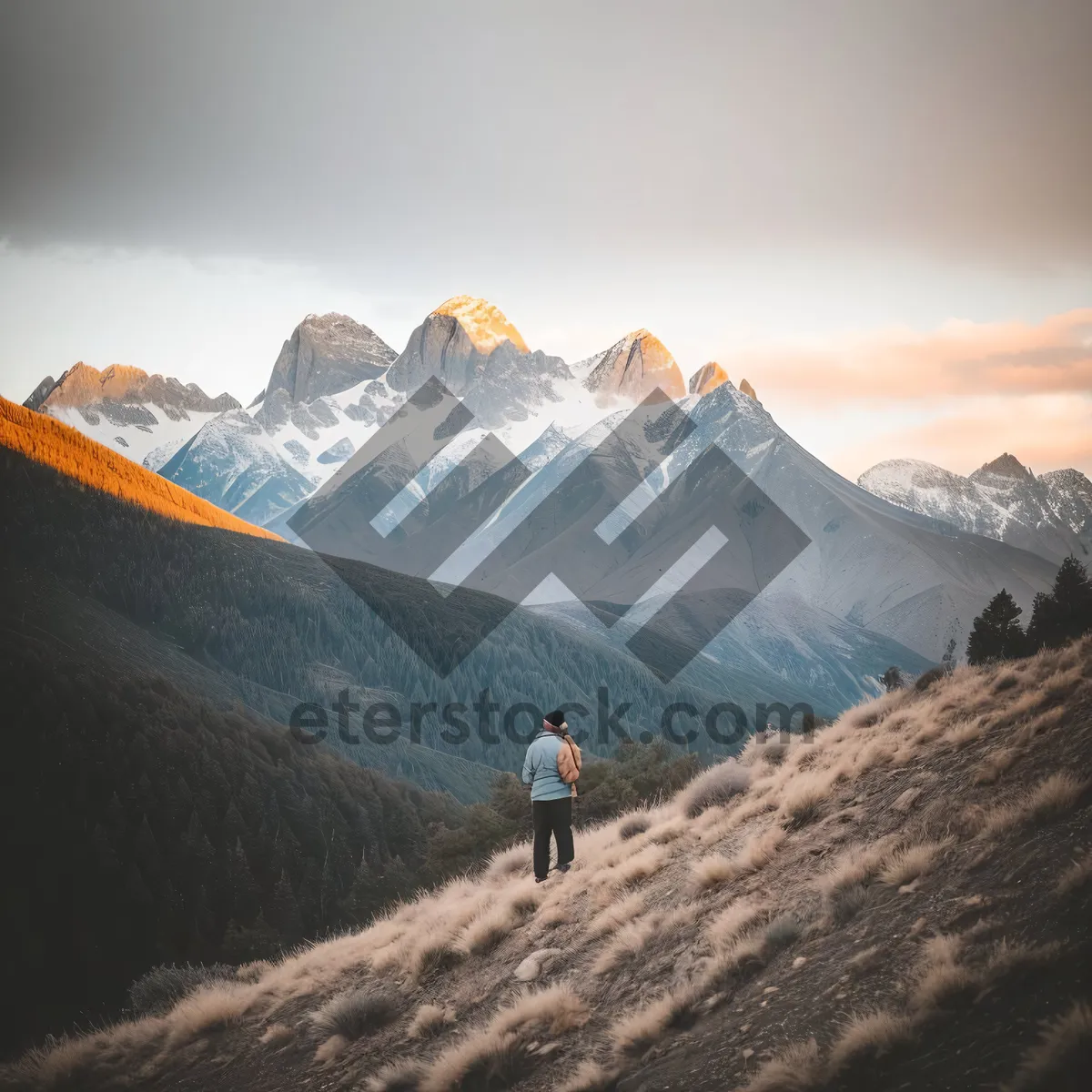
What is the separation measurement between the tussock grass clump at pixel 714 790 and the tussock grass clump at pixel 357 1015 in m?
6.10

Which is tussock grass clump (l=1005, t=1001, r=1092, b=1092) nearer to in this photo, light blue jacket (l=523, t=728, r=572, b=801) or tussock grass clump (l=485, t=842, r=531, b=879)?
light blue jacket (l=523, t=728, r=572, b=801)

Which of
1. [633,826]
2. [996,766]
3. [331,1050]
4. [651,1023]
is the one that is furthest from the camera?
[633,826]

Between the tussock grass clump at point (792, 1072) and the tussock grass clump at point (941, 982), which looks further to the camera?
the tussock grass clump at point (941, 982)

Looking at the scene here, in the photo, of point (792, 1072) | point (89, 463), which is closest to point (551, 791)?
point (792, 1072)

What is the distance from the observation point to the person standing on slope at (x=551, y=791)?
15.1m

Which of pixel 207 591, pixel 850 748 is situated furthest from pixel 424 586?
Answer: pixel 850 748

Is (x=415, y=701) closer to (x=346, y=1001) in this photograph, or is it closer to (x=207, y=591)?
(x=207, y=591)

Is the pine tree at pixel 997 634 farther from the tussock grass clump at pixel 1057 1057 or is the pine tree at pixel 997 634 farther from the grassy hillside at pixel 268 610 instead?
→ the grassy hillside at pixel 268 610

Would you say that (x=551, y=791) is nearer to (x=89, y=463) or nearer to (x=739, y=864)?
(x=739, y=864)

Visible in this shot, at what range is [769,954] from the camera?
9.20 meters

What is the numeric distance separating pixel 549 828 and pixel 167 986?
35.1ft

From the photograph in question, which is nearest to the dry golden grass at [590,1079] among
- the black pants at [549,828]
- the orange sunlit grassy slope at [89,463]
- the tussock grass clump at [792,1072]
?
the tussock grass clump at [792,1072]

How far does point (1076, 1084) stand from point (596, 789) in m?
25.3

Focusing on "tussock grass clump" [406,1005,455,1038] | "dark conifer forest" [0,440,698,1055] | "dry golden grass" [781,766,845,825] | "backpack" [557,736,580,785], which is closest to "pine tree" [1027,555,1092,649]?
"dry golden grass" [781,766,845,825]
